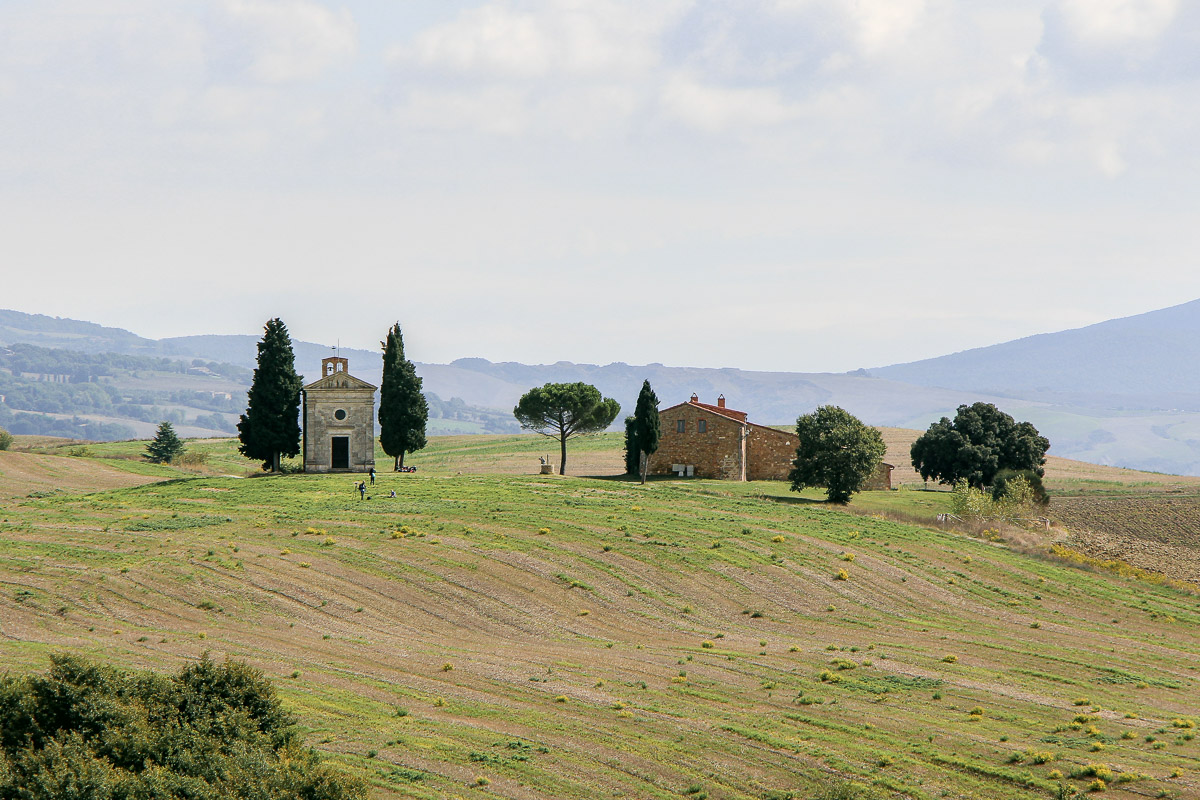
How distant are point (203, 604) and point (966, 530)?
169ft

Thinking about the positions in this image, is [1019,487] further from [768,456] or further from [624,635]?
[624,635]

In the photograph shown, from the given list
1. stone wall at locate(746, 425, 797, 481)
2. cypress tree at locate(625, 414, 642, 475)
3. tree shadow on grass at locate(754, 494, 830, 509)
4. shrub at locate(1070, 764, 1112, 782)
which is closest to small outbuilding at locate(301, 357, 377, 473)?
cypress tree at locate(625, 414, 642, 475)

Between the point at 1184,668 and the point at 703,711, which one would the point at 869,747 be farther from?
the point at 1184,668

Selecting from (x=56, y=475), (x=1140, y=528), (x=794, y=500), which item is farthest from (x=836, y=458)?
(x=56, y=475)

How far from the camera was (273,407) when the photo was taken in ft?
269

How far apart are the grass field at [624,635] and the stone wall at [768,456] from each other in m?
21.9

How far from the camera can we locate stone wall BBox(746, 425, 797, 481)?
9544 cm

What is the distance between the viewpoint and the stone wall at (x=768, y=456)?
313ft

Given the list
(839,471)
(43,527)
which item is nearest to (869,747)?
(43,527)

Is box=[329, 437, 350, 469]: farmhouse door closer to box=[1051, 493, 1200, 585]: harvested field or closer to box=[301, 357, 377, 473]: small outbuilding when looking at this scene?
box=[301, 357, 377, 473]: small outbuilding

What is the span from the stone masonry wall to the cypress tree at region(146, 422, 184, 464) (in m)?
50.7

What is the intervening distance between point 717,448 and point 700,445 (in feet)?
5.29

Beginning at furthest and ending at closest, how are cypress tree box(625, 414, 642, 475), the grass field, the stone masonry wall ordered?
cypress tree box(625, 414, 642, 475)
the stone masonry wall
the grass field

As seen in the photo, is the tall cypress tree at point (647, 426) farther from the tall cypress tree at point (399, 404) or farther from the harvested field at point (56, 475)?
the harvested field at point (56, 475)
